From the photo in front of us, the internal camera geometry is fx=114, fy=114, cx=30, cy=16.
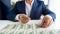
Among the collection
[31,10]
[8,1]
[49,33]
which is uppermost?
[8,1]

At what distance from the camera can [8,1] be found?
129 cm

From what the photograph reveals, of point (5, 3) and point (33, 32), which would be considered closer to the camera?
point (33, 32)

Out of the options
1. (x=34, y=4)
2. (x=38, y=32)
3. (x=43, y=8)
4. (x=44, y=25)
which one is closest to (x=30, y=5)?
(x=34, y=4)

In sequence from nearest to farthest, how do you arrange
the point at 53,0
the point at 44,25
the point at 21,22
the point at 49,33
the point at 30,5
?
the point at 49,33 < the point at 44,25 < the point at 21,22 < the point at 30,5 < the point at 53,0

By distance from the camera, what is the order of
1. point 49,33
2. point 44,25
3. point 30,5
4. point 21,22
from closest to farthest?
point 49,33, point 44,25, point 21,22, point 30,5

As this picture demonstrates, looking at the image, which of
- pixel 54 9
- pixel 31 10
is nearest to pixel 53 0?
pixel 54 9

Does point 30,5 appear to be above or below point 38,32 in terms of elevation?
above

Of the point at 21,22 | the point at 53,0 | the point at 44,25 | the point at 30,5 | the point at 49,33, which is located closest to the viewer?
the point at 49,33

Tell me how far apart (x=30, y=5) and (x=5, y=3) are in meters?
0.28

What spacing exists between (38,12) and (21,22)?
1.27 feet

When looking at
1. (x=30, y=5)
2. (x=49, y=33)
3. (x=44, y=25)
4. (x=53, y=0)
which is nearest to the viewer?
(x=49, y=33)

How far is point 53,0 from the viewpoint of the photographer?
1.67 m

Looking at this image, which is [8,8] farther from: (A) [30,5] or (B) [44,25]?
(B) [44,25]

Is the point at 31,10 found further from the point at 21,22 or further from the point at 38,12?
the point at 21,22
